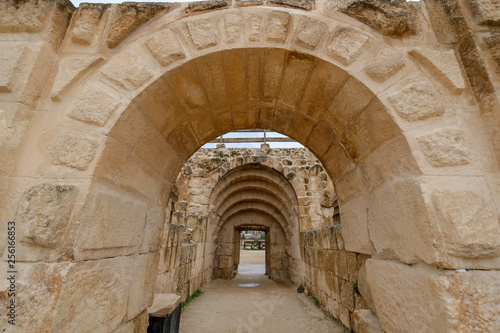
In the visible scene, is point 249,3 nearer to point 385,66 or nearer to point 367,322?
point 385,66

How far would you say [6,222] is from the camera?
1044mm

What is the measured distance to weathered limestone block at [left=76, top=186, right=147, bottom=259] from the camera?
3.57 ft

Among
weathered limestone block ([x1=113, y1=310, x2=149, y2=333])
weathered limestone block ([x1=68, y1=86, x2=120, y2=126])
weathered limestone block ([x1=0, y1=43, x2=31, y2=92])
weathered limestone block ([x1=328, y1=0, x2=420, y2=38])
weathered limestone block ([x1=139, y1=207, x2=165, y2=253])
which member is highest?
weathered limestone block ([x1=328, y1=0, x2=420, y2=38])

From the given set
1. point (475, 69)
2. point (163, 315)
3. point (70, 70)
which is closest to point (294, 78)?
point (475, 69)

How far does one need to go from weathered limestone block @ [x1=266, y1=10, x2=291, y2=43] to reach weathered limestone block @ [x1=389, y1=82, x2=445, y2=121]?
0.71 metres

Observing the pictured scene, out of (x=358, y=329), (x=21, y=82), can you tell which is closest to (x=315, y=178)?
(x=358, y=329)

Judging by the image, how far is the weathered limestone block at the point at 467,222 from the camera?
952 millimetres

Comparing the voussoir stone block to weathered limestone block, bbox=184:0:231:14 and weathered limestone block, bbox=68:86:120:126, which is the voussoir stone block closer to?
weathered limestone block, bbox=184:0:231:14

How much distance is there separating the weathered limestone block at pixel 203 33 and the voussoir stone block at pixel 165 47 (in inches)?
4.1

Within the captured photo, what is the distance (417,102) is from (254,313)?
17.6ft

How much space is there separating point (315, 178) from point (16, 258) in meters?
7.35

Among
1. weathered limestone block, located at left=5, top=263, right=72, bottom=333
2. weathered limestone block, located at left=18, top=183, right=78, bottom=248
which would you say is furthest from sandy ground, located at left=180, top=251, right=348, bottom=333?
weathered limestone block, located at left=18, top=183, right=78, bottom=248

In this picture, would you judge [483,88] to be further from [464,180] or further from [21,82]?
[21,82]

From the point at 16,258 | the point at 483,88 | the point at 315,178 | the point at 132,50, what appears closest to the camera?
the point at 16,258
